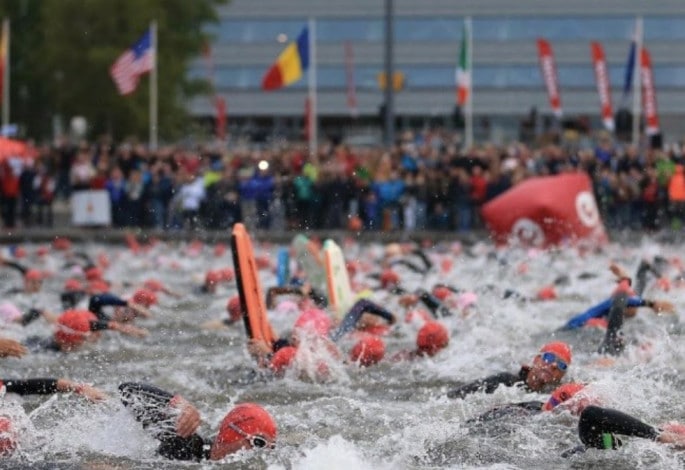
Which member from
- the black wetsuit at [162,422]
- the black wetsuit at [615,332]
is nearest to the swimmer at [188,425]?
the black wetsuit at [162,422]

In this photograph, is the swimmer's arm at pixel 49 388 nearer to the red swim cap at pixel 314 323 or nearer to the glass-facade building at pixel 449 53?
the red swim cap at pixel 314 323

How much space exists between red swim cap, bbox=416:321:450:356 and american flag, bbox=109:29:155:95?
1747 cm

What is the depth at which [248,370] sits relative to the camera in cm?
1076

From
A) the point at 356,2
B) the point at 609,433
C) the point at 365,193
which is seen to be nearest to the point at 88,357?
the point at 609,433

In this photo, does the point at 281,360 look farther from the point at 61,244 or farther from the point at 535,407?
the point at 61,244

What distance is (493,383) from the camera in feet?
30.9

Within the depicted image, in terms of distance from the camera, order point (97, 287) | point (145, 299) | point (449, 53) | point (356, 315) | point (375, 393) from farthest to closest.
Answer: point (449, 53) < point (97, 287) < point (145, 299) < point (356, 315) < point (375, 393)

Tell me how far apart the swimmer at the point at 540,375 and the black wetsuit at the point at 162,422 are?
2.68 meters

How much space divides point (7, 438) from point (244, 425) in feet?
4.40

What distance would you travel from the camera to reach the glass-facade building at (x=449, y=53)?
2248 inches

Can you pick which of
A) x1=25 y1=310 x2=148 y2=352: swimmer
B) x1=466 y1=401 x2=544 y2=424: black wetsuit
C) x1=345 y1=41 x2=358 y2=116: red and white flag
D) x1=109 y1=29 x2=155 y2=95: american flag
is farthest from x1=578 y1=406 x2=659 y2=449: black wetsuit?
x1=345 y1=41 x2=358 y2=116: red and white flag

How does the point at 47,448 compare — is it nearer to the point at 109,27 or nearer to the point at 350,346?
the point at 350,346

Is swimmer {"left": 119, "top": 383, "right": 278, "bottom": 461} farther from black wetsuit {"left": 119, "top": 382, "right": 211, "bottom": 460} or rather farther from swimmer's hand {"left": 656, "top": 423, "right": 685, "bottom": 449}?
swimmer's hand {"left": 656, "top": 423, "right": 685, "bottom": 449}

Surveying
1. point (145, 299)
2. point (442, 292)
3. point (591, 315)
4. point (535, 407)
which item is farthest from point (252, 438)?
point (145, 299)
